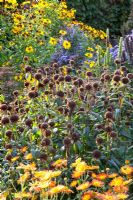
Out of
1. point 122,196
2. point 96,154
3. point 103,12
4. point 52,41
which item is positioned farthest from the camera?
point 103,12

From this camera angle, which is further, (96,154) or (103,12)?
(103,12)

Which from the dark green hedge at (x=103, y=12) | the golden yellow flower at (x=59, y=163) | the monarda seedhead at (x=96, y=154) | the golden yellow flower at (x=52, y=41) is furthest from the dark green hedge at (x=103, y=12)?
the golden yellow flower at (x=59, y=163)

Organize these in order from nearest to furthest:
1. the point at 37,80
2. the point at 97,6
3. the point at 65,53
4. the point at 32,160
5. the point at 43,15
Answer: the point at 32,160 → the point at 37,80 → the point at 65,53 → the point at 43,15 → the point at 97,6

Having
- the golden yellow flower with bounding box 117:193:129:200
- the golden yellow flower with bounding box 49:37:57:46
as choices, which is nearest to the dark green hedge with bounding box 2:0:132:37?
the golden yellow flower with bounding box 49:37:57:46

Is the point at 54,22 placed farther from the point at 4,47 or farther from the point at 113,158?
the point at 113,158

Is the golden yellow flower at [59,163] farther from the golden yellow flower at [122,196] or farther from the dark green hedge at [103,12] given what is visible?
the dark green hedge at [103,12]

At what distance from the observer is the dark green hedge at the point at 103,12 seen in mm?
10297

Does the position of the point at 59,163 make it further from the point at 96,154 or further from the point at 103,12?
the point at 103,12

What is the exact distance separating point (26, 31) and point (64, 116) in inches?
118

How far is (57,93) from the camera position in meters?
3.43

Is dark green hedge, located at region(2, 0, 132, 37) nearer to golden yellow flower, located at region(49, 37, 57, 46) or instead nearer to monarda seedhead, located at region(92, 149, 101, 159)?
golden yellow flower, located at region(49, 37, 57, 46)

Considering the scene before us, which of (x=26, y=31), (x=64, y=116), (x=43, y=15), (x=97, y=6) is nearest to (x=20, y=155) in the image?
(x=64, y=116)

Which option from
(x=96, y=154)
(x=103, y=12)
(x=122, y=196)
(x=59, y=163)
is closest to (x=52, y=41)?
(x=96, y=154)

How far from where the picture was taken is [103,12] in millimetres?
10688
